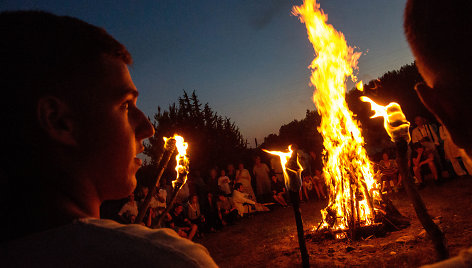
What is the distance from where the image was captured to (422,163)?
1105cm

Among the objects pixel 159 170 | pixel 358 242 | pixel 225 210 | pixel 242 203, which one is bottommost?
pixel 358 242

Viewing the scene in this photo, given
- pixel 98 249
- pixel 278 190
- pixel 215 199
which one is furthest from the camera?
pixel 278 190

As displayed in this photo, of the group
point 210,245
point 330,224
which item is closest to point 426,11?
point 330,224

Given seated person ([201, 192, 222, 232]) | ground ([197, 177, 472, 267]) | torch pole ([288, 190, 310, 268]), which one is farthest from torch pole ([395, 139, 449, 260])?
seated person ([201, 192, 222, 232])

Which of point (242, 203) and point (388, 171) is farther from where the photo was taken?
point (242, 203)

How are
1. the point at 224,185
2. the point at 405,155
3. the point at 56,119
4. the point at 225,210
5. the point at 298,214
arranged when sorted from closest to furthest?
the point at 56,119 < the point at 405,155 < the point at 298,214 < the point at 225,210 < the point at 224,185

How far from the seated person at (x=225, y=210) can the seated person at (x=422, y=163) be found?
26.2 ft

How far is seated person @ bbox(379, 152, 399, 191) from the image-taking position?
1156cm

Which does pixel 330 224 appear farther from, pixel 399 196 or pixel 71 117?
pixel 71 117

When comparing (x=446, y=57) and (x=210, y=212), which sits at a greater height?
(x=446, y=57)

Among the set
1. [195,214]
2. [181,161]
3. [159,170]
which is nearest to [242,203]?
[195,214]

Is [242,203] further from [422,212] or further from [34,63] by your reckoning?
[34,63]

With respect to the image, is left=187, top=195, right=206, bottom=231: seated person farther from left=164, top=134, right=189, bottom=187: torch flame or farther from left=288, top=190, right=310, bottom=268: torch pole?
left=164, top=134, right=189, bottom=187: torch flame

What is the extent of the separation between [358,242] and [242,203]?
6.72m
